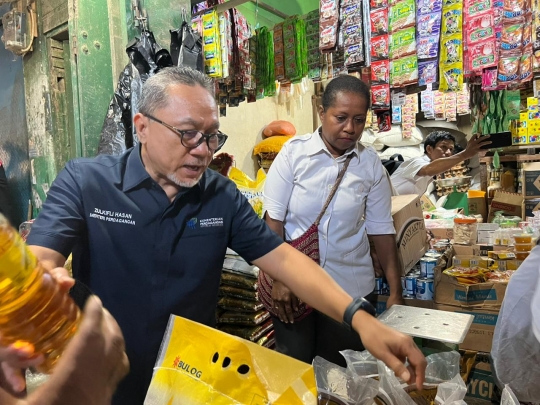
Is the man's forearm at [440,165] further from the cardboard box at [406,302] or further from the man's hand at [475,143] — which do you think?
the cardboard box at [406,302]

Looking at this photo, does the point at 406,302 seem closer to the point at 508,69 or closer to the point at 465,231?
the point at 465,231

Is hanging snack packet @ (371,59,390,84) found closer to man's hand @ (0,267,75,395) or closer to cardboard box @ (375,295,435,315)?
A: cardboard box @ (375,295,435,315)

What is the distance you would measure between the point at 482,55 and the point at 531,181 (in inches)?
104

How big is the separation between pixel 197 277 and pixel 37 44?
249 cm

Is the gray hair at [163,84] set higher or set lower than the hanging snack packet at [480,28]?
lower

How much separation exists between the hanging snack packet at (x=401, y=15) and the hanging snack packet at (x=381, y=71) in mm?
210

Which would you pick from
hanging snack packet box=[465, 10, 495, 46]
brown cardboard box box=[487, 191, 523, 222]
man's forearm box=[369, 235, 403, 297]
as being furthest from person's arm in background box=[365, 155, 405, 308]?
brown cardboard box box=[487, 191, 523, 222]

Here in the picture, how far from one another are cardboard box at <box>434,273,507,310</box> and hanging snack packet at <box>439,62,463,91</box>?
1.16 metres

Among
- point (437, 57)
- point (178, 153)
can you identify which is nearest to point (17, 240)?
point (178, 153)

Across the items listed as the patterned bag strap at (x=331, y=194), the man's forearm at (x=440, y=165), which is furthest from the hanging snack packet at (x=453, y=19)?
the patterned bag strap at (x=331, y=194)

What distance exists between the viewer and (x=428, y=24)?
2.49m

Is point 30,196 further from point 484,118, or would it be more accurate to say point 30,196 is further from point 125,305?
point 484,118

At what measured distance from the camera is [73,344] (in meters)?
0.50

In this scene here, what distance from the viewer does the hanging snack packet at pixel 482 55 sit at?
2.39 m
